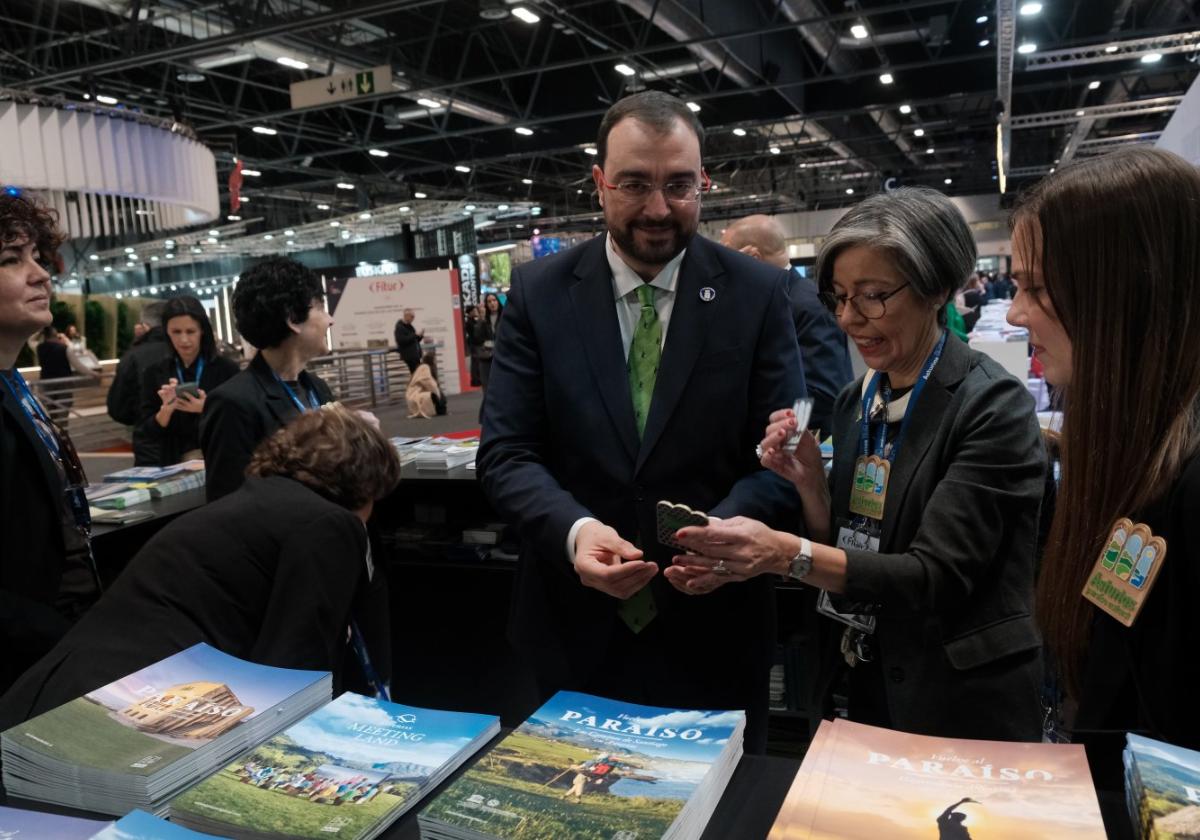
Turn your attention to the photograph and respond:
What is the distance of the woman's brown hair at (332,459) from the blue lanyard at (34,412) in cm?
46

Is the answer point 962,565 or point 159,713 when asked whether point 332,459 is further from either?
point 962,565

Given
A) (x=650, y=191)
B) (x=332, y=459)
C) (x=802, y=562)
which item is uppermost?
(x=650, y=191)

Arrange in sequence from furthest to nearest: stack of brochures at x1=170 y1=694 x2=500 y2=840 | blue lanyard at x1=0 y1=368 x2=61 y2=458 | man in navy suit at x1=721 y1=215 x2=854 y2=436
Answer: man in navy suit at x1=721 y1=215 x2=854 y2=436 → blue lanyard at x1=0 y1=368 x2=61 y2=458 → stack of brochures at x1=170 y1=694 x2=500 y2=840

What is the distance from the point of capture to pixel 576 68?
45.7ft

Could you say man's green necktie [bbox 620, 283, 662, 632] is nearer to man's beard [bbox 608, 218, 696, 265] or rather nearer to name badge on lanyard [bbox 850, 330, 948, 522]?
man's beard [bbox 608, 218, 696, 265]

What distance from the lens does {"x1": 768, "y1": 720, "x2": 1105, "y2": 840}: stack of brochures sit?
83 cm

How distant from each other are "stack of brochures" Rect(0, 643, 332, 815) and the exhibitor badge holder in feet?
3.15

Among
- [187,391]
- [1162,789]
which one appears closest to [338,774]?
[1162,789]

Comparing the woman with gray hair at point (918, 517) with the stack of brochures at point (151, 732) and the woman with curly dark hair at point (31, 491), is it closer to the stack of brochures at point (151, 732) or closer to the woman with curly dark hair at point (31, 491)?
the stack of brochures at point (151, 732)

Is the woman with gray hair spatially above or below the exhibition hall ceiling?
below

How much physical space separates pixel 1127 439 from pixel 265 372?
2.50 metres

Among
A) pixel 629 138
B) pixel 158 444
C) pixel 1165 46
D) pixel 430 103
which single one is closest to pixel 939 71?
pixel 1165 46

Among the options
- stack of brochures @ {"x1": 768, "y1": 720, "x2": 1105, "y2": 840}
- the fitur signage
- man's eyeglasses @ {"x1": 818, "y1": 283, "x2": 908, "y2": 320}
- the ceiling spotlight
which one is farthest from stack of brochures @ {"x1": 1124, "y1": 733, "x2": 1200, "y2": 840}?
the fitur signage

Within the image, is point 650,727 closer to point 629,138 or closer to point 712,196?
point 629,138
